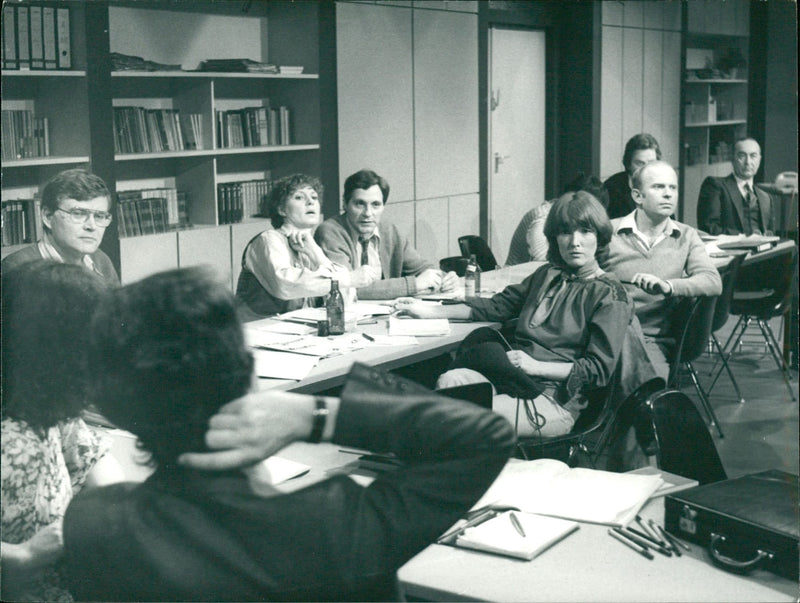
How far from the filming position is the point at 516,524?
1.78 m

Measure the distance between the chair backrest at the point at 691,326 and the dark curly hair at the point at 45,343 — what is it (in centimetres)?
306

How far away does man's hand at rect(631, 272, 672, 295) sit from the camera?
12.9ft

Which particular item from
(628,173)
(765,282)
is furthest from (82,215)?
(765,282)

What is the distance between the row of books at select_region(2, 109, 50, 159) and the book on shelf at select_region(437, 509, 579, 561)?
334 cm

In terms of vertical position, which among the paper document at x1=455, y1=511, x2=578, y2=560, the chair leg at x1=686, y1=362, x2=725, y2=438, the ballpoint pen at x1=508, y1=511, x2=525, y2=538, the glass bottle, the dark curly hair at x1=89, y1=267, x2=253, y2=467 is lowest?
the chair leg at x1=686, y1=362, x2=725, y2=438

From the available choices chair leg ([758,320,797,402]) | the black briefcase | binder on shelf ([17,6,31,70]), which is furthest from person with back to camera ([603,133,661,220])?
the black briefcase

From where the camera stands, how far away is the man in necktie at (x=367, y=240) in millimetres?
4129

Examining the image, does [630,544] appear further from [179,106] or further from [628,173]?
[628,173]

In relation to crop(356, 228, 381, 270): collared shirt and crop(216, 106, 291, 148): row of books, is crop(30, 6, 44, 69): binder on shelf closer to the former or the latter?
crop(216, 106, 291, 148): row of books

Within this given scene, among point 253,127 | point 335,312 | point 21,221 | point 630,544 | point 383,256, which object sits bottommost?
point 630,544

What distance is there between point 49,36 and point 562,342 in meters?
2.72

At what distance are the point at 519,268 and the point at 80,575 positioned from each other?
3.91m

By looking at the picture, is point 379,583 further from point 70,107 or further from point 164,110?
point 164,110

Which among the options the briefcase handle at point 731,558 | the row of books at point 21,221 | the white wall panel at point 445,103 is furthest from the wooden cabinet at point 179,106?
the briefcase handle at point 731,558
